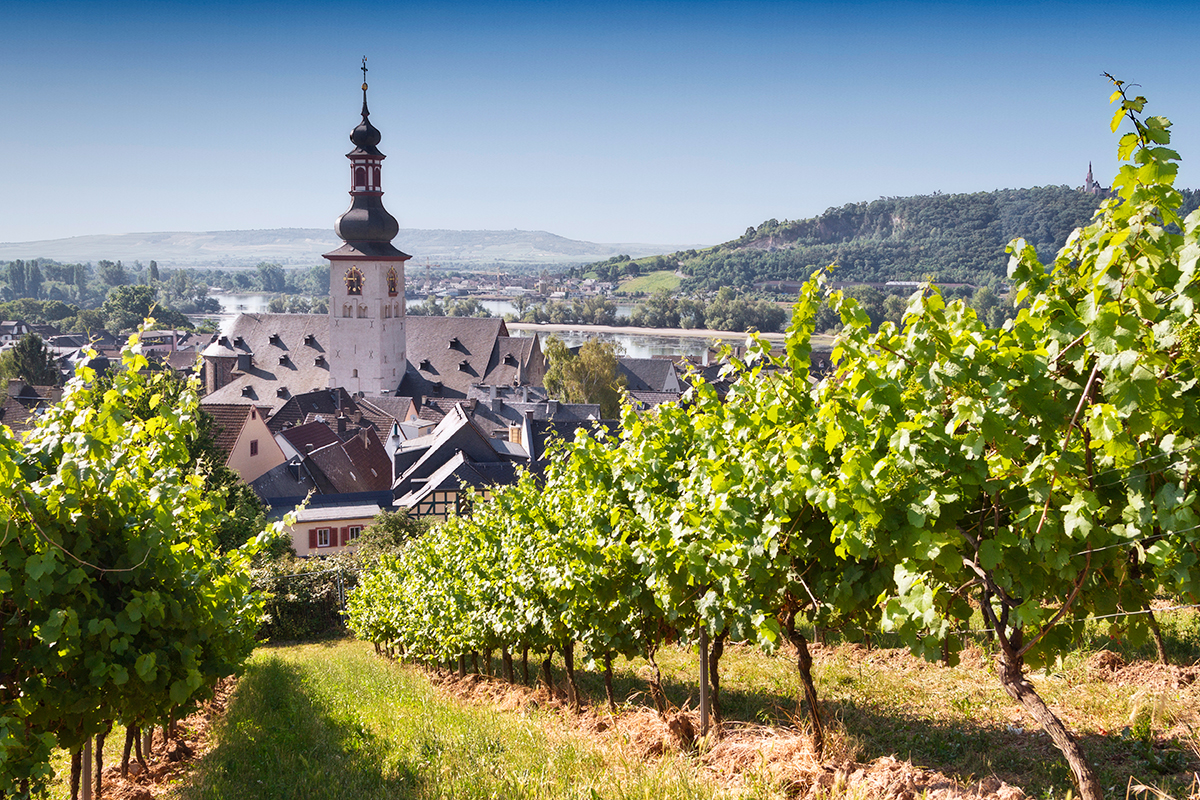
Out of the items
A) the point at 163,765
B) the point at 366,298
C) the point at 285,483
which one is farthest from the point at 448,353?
the point at 163,765

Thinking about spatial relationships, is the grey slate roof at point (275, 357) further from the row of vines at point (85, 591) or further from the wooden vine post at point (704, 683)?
the row of vines at point (85, 591)

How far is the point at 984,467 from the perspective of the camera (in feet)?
12.9

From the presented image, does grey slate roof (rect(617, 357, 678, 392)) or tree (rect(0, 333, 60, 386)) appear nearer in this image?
grey slate roof (rect(617, 357, 678, 392))

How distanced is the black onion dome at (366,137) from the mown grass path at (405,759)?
54.0 m

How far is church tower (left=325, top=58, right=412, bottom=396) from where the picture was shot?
62844 millimetres

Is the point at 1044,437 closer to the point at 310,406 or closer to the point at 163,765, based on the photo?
the point at 163,765

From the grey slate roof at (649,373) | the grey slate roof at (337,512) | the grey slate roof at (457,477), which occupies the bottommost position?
the grey slate roof at (337,512)

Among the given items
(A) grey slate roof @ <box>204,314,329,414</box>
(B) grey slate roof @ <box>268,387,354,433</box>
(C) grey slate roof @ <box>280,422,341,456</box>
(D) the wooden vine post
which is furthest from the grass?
(A) grey slate roof @ <box>204,314,329,414</box>

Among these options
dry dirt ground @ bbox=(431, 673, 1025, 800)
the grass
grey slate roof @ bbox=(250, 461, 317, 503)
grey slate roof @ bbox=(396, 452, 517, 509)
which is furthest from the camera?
grey slate roof @ bbox=(250, 461, 317, 503)

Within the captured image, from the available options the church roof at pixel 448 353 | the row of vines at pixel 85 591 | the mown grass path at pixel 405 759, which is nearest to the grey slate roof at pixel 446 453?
the church roof at pixel 448 353

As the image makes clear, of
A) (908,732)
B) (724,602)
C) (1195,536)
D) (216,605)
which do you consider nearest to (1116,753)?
(908,732)

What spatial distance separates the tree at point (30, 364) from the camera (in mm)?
80062

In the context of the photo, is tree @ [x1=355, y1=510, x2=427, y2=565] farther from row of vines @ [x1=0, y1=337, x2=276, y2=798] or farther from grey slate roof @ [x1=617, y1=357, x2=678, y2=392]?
grey slate roof @ [x1=617, y1=357, x2=678, y2=392]

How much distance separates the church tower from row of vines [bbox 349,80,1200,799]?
5955cm
